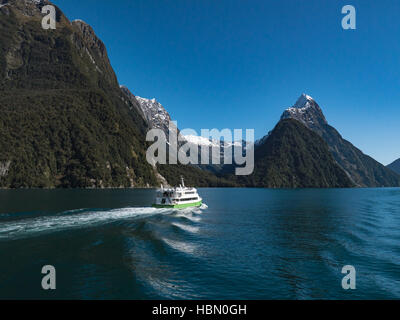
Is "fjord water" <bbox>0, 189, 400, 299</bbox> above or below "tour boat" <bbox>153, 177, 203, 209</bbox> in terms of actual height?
below

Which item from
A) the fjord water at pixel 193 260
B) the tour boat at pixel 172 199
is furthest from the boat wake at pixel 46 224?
the tour boat at pixel 172 199

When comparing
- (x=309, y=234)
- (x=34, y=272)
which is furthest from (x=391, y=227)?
(x=34, y=272)

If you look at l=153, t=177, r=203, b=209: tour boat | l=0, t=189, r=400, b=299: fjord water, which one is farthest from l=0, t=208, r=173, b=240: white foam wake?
l=153, t=177, r=203, b=209: tour boat

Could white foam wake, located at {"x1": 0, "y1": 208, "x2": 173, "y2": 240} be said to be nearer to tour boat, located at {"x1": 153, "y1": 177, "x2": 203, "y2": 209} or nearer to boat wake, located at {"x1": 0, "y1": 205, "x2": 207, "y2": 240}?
boat wake, located at {"x1": 0, "y1": 205, "x2": 207, "y2": 240}

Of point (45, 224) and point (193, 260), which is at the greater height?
point (45, 224)

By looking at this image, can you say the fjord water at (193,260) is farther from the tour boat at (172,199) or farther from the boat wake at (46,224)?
the tour boat at (172,199)

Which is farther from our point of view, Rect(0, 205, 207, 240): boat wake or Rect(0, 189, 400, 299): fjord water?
Rect(0, 205, 207, 240): boat wake

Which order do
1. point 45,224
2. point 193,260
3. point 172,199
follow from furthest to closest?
point 172,199
point 45,224
point 193,260

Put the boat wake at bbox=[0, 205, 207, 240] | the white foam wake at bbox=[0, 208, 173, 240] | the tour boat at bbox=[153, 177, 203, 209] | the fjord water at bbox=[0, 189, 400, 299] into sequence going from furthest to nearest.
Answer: the tour boat at bbox=[153, 177, 203, 209]
the white foam wake at bbox=[0, 208, 173, 240]
the boat wake at bbox=[0, 205, 207, 240]
the fjord water at bbox=[0, 189, 400, 299]

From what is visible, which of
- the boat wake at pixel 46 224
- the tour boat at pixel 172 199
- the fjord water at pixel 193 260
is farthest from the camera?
the tour boat at pixel 172 199

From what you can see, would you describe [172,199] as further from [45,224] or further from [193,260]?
[193,260]

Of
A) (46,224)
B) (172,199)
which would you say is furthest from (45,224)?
(172,199)

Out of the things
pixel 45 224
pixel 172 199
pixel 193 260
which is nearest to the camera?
pixel 193 260

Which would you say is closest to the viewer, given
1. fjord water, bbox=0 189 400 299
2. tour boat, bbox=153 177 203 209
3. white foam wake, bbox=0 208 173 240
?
fjord water, bbox=0 189 400 299
